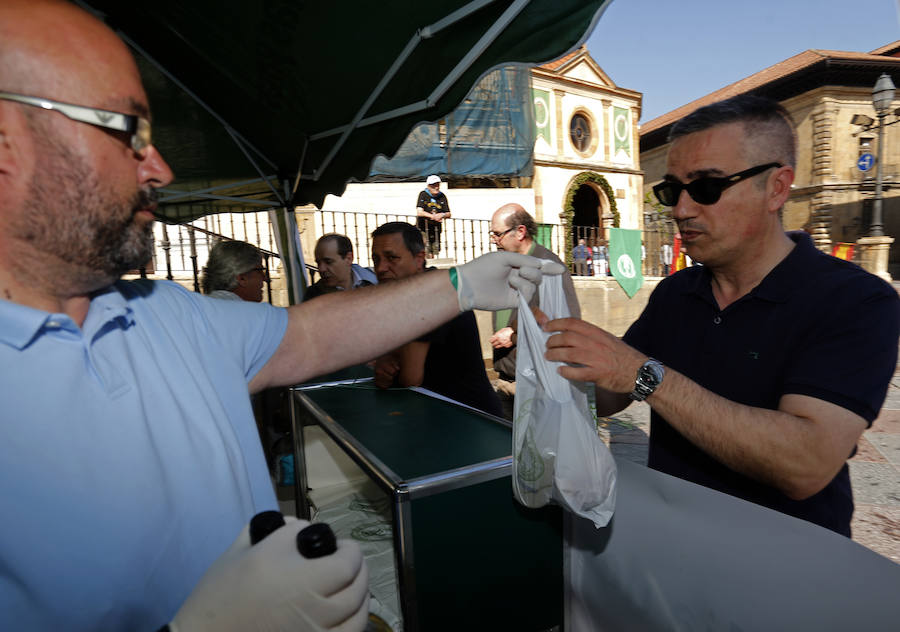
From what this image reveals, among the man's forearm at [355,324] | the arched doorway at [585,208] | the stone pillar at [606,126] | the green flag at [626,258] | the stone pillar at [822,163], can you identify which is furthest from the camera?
the stone pillar at [822,163]

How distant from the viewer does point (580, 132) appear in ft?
62.7

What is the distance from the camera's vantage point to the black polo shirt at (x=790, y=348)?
1309 millimetres

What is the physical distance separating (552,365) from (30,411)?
1.24 m

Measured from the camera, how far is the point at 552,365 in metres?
1.48

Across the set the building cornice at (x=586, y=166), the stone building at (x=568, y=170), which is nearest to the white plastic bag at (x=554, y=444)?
the stone building at (x=568, y=170)

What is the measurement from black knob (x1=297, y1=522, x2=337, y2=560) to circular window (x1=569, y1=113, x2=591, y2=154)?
19848 millimetres

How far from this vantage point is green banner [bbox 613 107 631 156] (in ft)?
65.2

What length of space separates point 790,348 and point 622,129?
69.6 ft

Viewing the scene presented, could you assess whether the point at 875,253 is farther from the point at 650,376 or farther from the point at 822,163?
the point at 650,376

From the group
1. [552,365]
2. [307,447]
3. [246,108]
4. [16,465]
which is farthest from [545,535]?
[246,108]

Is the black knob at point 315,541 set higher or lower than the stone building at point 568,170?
lower

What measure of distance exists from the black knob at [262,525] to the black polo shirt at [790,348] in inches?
53.7

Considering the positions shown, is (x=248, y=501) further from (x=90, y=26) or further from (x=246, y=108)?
(x=246, y=108)

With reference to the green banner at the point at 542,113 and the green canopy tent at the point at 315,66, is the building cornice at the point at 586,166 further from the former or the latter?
the green canopy tent at the point at 315,66
